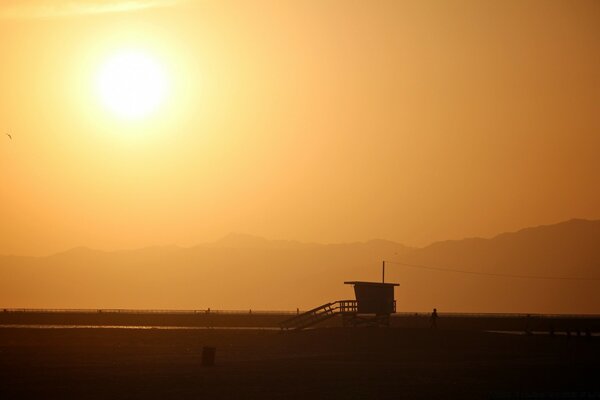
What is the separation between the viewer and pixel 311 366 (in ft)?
151

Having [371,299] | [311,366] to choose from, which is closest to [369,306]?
[371,299]

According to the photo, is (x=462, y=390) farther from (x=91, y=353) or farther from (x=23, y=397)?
(x=91, y=353)

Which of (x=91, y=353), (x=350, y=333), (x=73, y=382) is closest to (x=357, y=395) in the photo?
(x=73, y=382)

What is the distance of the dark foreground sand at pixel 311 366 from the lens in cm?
3625

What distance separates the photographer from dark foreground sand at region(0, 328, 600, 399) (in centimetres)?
3625

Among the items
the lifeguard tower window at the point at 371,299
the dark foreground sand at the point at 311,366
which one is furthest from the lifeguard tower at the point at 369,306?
the dark foreground sand at the point at 311,366

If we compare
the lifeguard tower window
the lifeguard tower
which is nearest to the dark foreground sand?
the lifeguard tower

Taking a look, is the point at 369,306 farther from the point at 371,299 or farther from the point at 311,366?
the point at 311,366

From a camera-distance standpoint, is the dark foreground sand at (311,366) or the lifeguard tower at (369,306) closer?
the dark foreground sand at (311,366)

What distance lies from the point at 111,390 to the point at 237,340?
102 feet

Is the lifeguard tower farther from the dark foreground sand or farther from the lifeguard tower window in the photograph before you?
the dark foreground sand

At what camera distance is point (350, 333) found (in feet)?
217

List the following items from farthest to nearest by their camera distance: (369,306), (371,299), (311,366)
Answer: (371,299) < (369,306) < (311,366)

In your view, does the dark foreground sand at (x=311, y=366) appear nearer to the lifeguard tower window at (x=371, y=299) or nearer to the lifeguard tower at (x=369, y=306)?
the lifeguard tower at (x=369, y=306)
